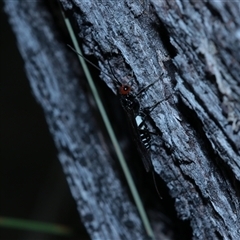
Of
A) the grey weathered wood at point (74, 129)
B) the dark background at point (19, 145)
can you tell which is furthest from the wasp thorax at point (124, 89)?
the dark background at point (19, 145)

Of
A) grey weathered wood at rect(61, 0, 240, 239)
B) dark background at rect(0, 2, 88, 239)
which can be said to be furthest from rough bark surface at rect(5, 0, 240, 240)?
dark background at rect(0, 2, 88, 239)

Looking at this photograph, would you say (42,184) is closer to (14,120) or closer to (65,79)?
(14,120)

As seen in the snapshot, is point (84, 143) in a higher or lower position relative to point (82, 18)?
lower

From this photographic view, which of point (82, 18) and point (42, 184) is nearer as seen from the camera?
point (82, 18)

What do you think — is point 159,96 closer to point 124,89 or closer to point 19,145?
point 124,89

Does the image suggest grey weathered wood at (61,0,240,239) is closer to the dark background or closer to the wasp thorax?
the wasp thorax

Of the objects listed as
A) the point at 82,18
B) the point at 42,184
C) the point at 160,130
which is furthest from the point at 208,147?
the point at 42,184
